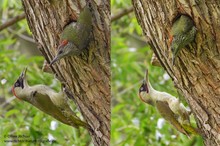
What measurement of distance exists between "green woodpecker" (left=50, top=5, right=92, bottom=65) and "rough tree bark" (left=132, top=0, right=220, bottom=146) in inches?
12.4

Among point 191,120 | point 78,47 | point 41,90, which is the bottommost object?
point 191,120

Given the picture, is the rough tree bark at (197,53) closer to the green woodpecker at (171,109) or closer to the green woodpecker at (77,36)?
the green woodpecker at (171,109)

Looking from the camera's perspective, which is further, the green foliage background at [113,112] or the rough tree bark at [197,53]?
the green foliage background at [113,112]

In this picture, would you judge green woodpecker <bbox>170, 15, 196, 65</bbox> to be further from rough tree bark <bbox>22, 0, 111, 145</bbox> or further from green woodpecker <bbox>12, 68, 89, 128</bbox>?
green woodpecker <bbox>12, 68, 89, 128</bbox>

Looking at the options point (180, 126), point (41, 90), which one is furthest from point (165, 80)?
point (180, 126)

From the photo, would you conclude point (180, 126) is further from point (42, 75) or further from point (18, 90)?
point (42, 75)

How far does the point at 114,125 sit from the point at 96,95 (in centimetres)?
158

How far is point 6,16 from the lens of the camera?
20.2 feet

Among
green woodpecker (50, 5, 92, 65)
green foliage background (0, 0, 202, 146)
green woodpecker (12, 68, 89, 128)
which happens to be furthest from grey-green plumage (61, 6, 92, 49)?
green foliage background (0, 0, 202, 146)

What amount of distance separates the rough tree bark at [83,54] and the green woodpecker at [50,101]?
19 centimetres

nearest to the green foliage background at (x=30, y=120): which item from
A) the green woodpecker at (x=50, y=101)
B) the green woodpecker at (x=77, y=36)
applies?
the green woodpecker at (x=50, y=101)

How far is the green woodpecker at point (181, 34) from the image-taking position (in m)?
2.65

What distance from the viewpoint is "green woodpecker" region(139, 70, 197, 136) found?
10.2 ft

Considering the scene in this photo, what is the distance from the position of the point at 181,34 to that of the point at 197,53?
149 mm
